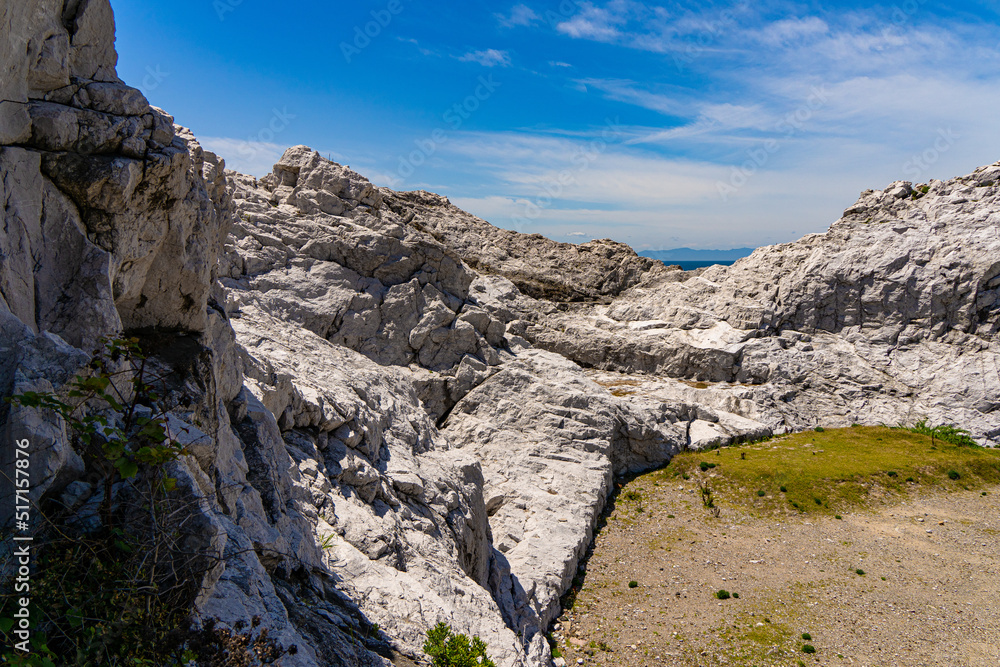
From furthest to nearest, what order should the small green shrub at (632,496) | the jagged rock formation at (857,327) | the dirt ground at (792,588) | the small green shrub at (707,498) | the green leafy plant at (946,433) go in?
the jagged rock formation at (857,327) → the green leafy plant at (946,433) → the small green shrub at (632,496) → the small green shrub at (707,498) → the dirt ground at (792,588)

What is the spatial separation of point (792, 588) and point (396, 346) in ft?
93.4

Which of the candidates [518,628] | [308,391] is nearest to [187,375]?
[308,391]

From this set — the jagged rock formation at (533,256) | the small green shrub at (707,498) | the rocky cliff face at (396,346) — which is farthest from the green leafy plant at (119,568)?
the jagged rock formation at (533,256)

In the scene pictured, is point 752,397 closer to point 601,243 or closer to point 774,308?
point 774,308

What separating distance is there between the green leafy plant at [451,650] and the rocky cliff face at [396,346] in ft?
2.98

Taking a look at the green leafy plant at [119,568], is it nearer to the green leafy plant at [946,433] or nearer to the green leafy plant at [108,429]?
the green leafy plant at [108,429]

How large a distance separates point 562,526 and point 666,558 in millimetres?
5800

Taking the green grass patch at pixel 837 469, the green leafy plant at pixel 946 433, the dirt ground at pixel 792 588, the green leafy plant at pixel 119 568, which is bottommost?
the dirt ground at pixel 792 588

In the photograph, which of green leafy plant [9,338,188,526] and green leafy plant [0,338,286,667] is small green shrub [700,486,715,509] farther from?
green leafy plant [9,338,188,526]

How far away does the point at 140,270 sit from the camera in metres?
11.9

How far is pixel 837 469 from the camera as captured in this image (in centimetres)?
3641

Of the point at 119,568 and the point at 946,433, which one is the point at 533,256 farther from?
the point at 119,568

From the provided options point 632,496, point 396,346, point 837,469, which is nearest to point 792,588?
point 632,496

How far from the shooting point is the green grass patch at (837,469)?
34.2m
